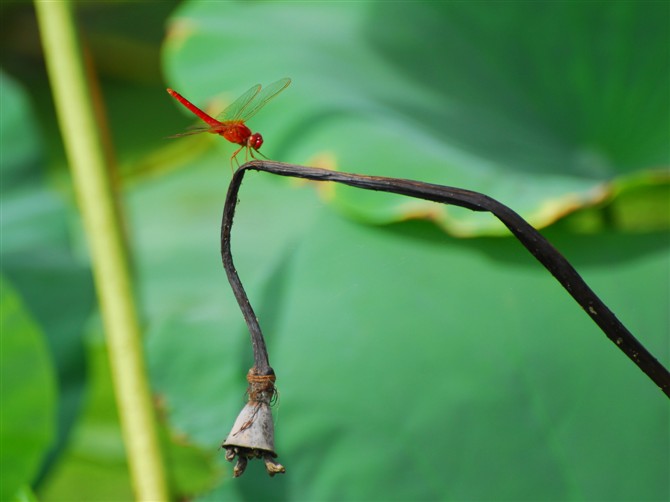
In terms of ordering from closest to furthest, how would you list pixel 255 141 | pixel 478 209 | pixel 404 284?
pixel 478 209 → pixel 255 141 → pixel 404 284

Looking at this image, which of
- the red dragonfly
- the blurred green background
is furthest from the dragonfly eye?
the blurred green background

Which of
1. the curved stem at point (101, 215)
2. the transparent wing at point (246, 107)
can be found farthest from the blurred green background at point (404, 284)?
the transparent wing at point (246, 107)

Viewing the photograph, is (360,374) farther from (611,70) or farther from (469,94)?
(611,70)

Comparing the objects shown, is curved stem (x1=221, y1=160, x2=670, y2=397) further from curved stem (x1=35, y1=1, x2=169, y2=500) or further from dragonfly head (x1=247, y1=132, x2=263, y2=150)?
curved stem (x1=35, y1=1, x2=169, y2=500)

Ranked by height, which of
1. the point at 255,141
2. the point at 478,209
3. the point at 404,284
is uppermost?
the point at 404,284

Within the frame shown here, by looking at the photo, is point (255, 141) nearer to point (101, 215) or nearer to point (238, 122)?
point (238, 122)

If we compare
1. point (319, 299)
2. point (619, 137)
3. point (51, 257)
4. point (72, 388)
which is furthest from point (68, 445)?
point (619, 137)

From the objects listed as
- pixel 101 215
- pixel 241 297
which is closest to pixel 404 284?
pixel 101 215

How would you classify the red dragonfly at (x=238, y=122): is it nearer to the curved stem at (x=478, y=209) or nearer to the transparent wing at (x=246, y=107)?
the transparent wing at (x=246, y=107)
